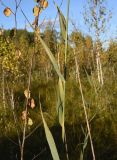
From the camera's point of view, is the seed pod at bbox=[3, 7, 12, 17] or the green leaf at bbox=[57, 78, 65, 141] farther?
the seed pod at bbox=[3, 7, 12, 17]

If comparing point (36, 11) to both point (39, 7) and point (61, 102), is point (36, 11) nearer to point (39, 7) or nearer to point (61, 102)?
point (39, 7)

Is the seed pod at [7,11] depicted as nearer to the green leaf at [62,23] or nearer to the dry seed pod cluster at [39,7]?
the dry seed pod cluster at [39,7]

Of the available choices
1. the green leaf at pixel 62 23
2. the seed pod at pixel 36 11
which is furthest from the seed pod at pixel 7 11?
the green leaf at pixel 62 23

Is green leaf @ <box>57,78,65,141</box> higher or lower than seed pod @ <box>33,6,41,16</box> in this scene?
lower

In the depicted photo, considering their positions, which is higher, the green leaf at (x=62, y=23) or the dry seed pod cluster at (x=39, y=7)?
the dry seed pod cluster at (x=39, y=7)

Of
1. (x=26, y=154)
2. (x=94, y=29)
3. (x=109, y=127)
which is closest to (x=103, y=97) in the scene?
(x=109, y=127)

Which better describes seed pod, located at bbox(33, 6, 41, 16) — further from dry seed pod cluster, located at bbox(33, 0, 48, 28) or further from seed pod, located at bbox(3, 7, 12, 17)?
seed pod, located at bbox(3, 7, 12, 17)

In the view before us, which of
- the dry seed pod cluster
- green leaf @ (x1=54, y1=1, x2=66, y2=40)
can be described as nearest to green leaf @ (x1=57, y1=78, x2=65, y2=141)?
green leaf @ (x1=54, y1=1, x2=66, y2=40)

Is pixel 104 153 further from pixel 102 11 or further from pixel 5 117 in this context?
pixel 102 11

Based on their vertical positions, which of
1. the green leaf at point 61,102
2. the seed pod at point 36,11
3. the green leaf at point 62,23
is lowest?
the green leaf at point 61,102

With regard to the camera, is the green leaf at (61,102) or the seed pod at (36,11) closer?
the green leaf at (61,102)

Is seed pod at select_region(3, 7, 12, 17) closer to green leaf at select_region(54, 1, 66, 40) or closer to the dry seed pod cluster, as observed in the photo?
the dry seed pod cluster

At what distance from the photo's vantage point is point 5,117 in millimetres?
9258

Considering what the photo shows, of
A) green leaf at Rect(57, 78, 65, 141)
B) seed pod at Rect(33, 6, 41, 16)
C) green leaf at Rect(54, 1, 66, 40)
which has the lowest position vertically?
green leaf at Rect(57, 78, 65, 141)
